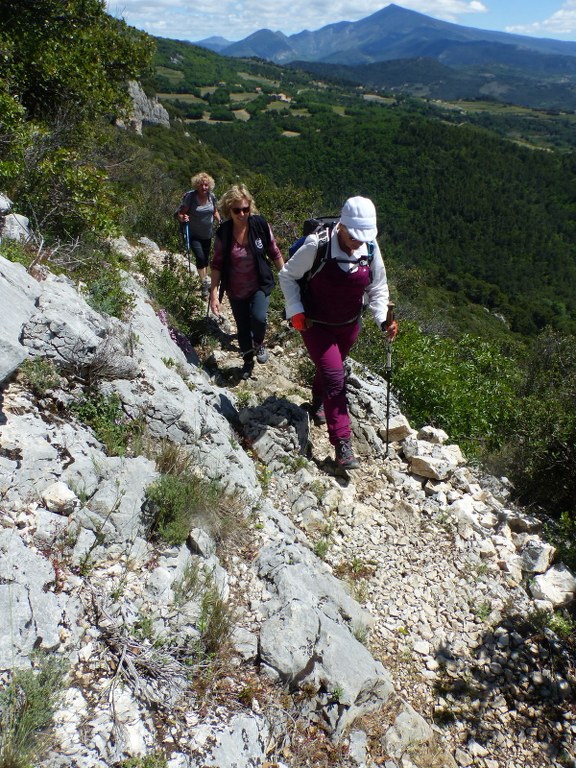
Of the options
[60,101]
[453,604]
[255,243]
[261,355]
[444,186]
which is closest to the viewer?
[453,604]

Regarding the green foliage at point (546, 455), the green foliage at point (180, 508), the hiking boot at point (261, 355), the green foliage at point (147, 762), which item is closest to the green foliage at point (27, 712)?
the green foliage at point (147, 762)

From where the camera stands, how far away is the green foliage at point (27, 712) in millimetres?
1618

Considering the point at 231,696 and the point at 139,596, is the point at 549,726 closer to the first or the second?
the point at 231,696

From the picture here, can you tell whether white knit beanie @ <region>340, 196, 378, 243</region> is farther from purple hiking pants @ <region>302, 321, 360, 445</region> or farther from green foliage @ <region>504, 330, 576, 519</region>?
green foliage @ <region>504, 330, 576, 519</region>

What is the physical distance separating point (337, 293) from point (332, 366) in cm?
63

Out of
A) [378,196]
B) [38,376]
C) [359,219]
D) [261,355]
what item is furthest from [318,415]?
[378,196]

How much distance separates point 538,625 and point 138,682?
8.77 feet

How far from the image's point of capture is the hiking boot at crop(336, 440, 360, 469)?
420cm

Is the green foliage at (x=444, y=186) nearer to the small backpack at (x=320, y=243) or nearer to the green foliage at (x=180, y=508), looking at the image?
the small backpack at (x=320, y=243)

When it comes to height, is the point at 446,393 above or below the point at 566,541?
above

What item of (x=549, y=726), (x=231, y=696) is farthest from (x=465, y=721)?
(x=231, y=696)

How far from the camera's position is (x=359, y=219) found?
3514 millimetres

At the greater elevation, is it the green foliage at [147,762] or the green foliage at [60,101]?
the green foliage at [60,101]

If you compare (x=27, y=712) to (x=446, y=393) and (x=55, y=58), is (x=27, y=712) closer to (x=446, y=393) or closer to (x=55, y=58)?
(x=446, y=393)
